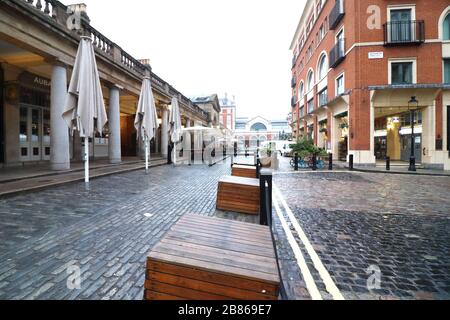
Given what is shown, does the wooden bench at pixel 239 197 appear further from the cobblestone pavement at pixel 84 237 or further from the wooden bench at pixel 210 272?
the wooden bench at pixel 210 272

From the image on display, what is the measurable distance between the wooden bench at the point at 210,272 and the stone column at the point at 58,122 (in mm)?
10338

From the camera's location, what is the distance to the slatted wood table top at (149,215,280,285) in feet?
6.14

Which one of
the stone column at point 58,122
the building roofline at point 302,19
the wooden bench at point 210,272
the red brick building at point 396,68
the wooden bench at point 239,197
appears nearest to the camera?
the wooden bench at point 210,272

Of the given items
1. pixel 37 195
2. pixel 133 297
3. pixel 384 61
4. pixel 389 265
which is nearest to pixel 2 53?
pixel 37 195

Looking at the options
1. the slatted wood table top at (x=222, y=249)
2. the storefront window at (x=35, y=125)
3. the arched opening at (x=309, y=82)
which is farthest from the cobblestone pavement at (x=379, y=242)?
the arched opening at (x=309, y=82)

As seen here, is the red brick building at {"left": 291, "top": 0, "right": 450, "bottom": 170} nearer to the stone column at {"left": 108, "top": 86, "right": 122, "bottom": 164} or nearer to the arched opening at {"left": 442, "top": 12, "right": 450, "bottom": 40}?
the arched opening at {"left": 442, "top": 12, "right": 450, "bottom": 40}

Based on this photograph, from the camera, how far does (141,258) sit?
10.9 feet

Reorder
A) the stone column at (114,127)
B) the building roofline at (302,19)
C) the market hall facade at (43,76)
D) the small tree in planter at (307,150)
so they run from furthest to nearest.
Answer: the building roofline at (302,19), the small tree in planter at (307,150), the stone column at (114,127), the market hall facade at (43,76)

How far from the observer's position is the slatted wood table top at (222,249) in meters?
1.87

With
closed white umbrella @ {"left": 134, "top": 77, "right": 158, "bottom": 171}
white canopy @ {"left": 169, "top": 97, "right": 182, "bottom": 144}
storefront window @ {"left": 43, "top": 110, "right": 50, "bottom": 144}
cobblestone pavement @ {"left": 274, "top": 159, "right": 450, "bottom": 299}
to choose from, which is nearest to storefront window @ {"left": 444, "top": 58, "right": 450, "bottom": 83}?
cobblestone pavement @ {"left": 274, "top": 159, "right": 450, "bottom": 299}

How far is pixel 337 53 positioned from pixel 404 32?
464 centimetres

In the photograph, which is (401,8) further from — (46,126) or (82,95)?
(46,126)

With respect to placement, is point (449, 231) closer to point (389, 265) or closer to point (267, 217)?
point (389, 265)
